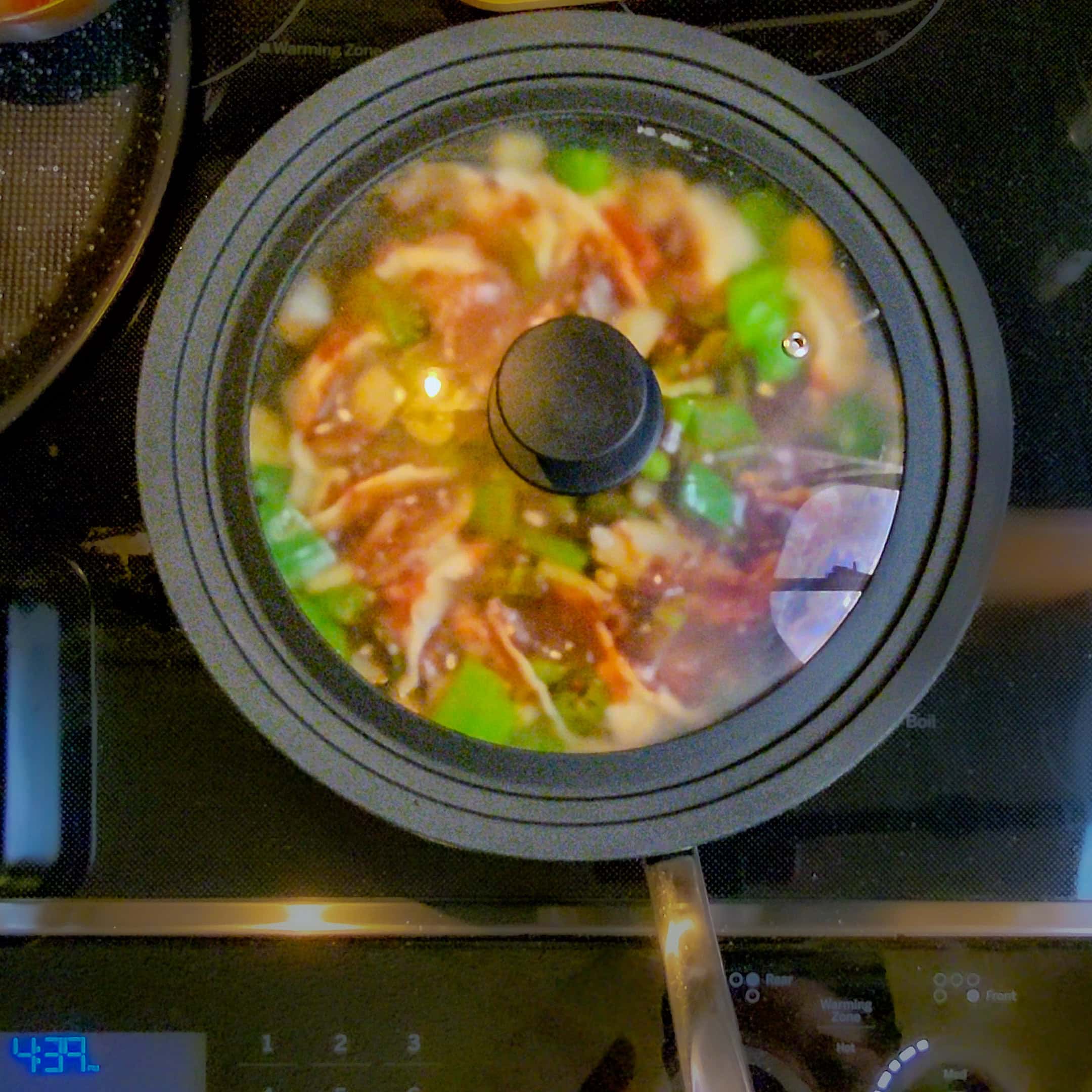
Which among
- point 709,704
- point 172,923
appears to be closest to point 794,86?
point 709,704

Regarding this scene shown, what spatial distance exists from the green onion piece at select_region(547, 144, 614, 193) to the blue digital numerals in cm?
54

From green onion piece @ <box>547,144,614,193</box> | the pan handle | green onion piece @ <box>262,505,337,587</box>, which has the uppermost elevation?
green onion piece @ <box>547,144,614,193</box>

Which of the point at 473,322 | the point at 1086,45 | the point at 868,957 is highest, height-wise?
the point at 1086,45

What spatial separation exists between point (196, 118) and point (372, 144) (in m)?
0.18

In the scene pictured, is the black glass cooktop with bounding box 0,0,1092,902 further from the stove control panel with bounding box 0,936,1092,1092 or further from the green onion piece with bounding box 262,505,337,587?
the green onion piece with bounding box 262,505,337,587

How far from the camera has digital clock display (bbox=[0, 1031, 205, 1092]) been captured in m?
0.60

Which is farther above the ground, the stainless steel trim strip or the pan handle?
the stainless steel trim strip

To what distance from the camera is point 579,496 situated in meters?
0.53

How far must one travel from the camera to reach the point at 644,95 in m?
0.56

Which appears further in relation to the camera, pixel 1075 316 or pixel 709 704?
pixel 1075 316

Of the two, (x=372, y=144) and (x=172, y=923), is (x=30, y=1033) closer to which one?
(x=172, y=923)

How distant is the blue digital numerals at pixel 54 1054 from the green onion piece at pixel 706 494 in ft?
1.46

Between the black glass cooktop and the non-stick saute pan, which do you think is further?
the black glass cooktop

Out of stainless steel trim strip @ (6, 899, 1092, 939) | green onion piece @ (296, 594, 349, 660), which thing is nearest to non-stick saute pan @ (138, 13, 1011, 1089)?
green onion piece @ (296, 594, 349, 660)
